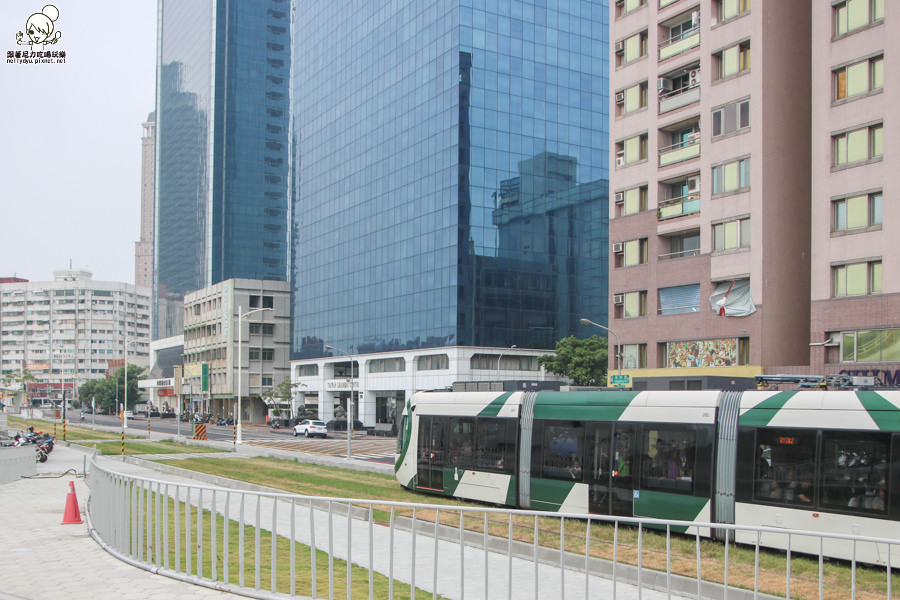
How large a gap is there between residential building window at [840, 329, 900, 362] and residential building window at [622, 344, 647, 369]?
1271 centimetres

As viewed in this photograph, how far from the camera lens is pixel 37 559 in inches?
546

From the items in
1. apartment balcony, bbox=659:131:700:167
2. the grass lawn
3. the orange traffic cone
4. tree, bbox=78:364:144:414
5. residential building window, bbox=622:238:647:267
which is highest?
apartment balcony, bbox=659:131:700:167

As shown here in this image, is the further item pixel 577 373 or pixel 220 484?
pixel 577 373

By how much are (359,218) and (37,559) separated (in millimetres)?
81011

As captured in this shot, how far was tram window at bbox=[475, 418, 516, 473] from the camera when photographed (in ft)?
69.7

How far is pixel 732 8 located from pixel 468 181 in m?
37.5

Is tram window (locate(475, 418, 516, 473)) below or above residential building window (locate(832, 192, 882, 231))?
below

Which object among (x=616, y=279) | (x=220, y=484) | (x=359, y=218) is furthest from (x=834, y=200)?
(x=359, y=218)

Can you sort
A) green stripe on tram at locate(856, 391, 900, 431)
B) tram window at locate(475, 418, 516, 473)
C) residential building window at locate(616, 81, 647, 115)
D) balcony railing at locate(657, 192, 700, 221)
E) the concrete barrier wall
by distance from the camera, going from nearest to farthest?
green stripe on tram at locate(856, 391, 900, 431) → tram window at locate(475, 418, 516, 473) → the concrete barrier wall → balcony railing at locate(657, 192, 700, 221) → residential building window at locate(616, 81, 647, 115)

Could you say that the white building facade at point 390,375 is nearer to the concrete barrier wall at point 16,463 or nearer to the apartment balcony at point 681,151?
the apartment balcony at point 681,151

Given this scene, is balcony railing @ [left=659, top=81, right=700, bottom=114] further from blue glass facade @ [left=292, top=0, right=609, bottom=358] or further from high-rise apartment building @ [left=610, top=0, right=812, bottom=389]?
blue glass facade @ [left=292, top=0, right=609, bottom=358]

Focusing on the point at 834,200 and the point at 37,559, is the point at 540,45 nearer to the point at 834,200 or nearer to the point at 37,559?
the point at 834,200

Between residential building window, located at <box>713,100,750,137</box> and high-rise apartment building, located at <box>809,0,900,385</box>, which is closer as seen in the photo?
high-rise apartment building, located at <box>809,0,900,385</box>

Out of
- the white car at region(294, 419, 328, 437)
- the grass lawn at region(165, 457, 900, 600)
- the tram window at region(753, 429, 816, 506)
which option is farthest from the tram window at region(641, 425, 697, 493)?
the white car at region(294, 419, 328, 437)
